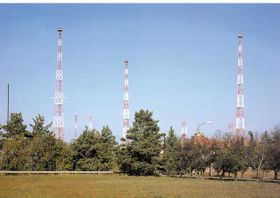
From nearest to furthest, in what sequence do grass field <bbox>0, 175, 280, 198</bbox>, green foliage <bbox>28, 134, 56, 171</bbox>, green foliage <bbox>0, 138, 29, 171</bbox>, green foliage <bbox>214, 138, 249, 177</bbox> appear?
grass field <bbox>0, 175, 280, 198</bbox> → green foliage <bbox>214, 138, 249, 177</bbox> → green foliage <bbox>0, 138, 29, 171</bbox> → green foliage <bbox>28, 134, 56, 171</bbox>

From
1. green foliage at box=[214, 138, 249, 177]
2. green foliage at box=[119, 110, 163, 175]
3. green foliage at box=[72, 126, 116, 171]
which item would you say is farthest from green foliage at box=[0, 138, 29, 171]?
green foliage at box=[214, 138, 249, 177]

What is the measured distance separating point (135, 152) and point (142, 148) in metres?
1.64

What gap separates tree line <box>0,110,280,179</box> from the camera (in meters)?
71.9

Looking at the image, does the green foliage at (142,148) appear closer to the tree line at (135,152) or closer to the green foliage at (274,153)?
the tree line at (135,152)

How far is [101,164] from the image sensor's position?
84438mm

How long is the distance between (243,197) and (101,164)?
5334 centimetres

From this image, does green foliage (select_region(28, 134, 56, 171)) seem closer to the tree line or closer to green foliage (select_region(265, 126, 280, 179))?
the tree line

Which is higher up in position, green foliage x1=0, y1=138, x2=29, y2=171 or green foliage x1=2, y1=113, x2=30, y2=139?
green foliage x1=2, y1=113, x2=30, y2=139

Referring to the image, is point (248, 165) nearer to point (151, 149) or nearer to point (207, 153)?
point (207, 153)

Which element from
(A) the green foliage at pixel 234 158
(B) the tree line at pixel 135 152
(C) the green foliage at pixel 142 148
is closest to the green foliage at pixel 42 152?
(B) the tree line at pixel 135 152

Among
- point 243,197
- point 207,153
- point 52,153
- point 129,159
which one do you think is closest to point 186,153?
point 207,153

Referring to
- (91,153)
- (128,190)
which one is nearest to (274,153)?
(128,190)

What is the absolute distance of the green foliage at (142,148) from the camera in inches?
3113

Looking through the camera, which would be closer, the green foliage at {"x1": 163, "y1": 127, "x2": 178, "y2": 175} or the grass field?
the grass field
